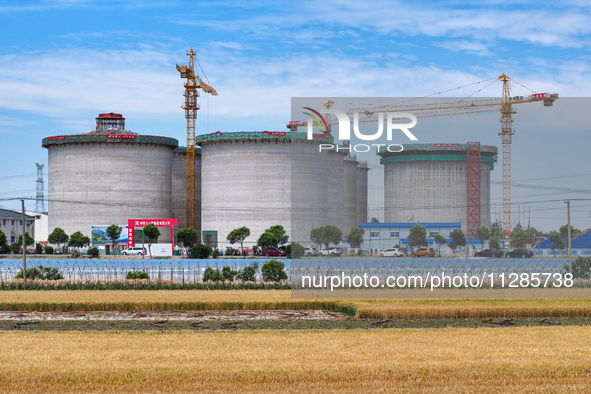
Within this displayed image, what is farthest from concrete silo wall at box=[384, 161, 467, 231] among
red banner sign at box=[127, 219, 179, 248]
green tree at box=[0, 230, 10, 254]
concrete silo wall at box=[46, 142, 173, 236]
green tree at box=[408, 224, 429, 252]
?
green tree at box=[0, 230, 10, 254]

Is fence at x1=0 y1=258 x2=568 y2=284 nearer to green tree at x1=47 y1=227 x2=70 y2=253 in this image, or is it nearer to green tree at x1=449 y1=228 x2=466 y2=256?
green tree at x1=449 y1=228 x2=466 y2=256

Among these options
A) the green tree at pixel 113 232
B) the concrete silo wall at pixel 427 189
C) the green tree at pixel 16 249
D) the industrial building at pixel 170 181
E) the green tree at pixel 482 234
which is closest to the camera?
the green tree at pixel 482 234

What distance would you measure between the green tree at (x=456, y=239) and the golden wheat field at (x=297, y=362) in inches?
1260

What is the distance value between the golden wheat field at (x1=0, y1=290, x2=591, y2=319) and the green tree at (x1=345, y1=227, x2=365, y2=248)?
38.3 ft

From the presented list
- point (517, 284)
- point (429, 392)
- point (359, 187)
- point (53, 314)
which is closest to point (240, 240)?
point (359, 187)

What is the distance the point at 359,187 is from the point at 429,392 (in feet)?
426

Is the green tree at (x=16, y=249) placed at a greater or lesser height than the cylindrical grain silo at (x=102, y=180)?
lesser

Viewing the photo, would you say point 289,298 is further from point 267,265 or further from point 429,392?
point 429,392

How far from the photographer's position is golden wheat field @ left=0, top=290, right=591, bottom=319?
36.4 m

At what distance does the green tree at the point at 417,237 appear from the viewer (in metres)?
57.8

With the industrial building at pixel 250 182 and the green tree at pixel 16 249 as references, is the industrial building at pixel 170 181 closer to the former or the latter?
the industrial building at pixel 250 182

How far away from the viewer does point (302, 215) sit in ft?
406

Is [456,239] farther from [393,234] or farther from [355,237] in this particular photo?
[355,237]

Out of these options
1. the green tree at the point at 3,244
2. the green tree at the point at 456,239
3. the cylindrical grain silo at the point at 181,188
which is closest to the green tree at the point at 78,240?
the green tree at the point at 3,244
